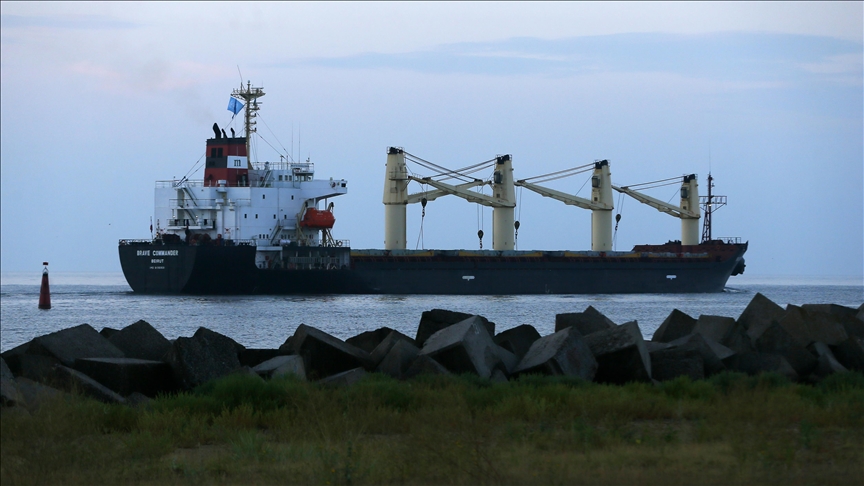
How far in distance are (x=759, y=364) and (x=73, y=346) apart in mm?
6625

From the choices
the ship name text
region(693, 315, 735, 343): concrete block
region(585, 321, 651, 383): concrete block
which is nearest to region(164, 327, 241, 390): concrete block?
region(585, 321, 651, 383): concrete block

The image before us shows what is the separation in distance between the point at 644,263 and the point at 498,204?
692cm

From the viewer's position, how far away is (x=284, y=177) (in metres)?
38.1

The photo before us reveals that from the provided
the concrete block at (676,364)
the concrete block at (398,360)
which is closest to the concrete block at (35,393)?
the concrete block at (398,360)

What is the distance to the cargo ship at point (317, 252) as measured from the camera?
3409 cm

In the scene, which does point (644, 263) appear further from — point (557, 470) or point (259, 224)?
point (557, 470)

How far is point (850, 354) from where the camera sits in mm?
10719

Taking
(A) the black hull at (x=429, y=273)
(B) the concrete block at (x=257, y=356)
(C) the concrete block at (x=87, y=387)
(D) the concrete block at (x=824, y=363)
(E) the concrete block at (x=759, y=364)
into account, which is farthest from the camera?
(A) the black hull at (x=429, y=273)

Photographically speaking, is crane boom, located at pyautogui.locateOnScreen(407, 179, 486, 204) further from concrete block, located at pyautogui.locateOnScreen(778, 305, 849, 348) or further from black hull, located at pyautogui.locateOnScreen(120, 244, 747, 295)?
concrete block, located at pyautogui.locateOnScreen(778, 305, 849, 348)

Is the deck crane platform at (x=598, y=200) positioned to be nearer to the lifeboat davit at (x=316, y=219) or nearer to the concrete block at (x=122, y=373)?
the lifeboat davit at (x=316, y=219)

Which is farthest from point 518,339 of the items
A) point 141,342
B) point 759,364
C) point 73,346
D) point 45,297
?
point 45,297

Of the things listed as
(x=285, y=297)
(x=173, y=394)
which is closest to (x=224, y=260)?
(x=285, y=297)

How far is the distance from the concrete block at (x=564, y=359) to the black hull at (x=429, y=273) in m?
25.1

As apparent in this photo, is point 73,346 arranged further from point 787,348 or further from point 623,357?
point 787,348
